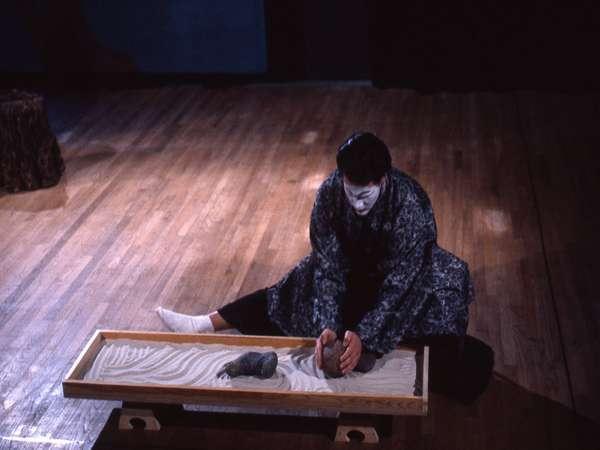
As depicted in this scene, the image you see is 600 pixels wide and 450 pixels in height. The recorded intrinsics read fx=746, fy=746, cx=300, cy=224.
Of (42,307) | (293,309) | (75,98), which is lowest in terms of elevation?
(75,98)

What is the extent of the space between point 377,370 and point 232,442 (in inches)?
20.8

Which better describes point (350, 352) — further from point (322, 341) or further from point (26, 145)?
point (26, 145)

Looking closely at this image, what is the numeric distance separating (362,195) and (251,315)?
78 centimetres

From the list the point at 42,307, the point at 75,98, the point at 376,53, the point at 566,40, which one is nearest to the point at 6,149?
the point at 42,307

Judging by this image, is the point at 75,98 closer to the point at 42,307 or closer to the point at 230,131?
the point at 230,131

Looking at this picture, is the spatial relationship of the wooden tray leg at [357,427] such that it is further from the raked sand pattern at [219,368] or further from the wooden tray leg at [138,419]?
→ the wooden tray leg at [138,419]

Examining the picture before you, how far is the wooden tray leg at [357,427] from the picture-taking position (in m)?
2.34

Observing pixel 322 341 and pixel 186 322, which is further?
pixel 186 322

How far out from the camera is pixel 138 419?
2.48 meters

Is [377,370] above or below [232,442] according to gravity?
above

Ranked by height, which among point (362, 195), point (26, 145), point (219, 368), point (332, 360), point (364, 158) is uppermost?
point (364, 158)

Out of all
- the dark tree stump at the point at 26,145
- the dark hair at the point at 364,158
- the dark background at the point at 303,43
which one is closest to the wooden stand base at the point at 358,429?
the dark hair at the point at 364,158

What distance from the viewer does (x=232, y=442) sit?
2.44 metres

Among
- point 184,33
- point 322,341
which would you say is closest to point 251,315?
point 322,341
